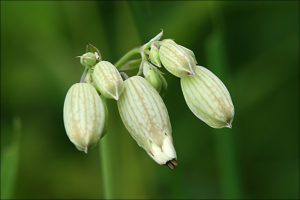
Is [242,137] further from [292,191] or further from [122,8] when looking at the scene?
[122,8]

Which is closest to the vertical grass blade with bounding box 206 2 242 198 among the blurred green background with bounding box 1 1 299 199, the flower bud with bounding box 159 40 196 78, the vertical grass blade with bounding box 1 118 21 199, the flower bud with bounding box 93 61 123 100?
the blurred green background with bounding box 1 1 299 199

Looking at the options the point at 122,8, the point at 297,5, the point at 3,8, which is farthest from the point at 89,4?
the point at 297,5

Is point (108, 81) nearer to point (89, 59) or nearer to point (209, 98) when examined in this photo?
point (89, 59)

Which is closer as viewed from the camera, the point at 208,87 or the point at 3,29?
the point at 208,87

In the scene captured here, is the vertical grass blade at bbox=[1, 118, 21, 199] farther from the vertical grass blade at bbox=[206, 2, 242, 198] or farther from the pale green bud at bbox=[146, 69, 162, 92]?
the vertical grass blade at bbox=[206, 2, 242, 198]

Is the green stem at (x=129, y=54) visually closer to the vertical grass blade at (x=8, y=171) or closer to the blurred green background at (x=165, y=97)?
the vertical grass blade at (x=8, y=171)

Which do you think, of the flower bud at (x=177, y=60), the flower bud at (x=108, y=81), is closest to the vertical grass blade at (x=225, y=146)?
the flower bud at (x=177, y=60)

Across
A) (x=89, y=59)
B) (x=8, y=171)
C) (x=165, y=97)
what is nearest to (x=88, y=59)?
(x=89, y=59)
